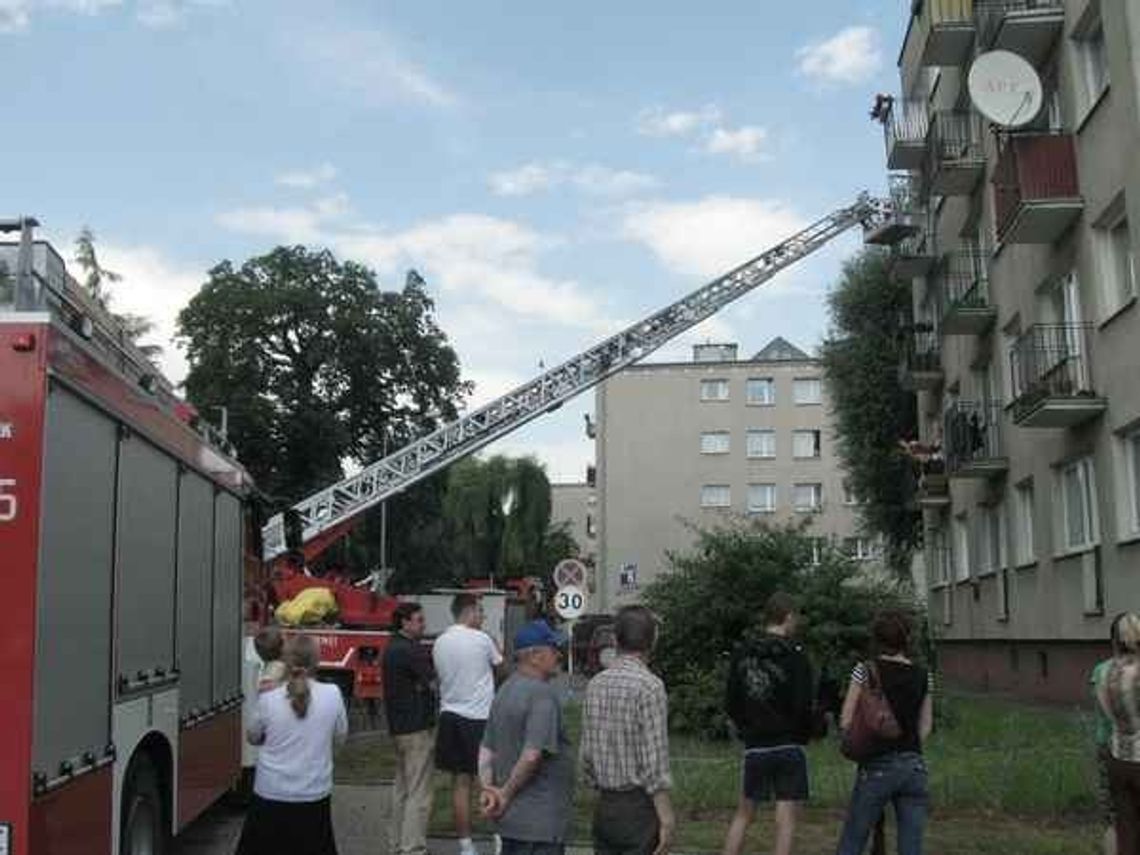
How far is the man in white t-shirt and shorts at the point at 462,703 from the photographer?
9.16 m

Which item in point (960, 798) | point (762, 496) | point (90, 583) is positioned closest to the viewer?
point (90, 583)

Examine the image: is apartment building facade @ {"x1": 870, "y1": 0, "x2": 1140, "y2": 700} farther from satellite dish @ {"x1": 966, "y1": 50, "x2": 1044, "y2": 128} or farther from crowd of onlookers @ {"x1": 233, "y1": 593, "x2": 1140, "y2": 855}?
crowd of onlookers @ {"x1": 233, "y1": 593, "x2": 1140, "y2": 855}

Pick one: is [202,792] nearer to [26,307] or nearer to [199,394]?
[26,307]

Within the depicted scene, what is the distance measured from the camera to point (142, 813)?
711cm

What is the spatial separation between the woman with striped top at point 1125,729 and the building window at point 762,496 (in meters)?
60.7

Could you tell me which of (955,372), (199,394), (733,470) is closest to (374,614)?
(955,372)

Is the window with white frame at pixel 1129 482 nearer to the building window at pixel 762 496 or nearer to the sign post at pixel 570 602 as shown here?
the sign post at pixel 570 602

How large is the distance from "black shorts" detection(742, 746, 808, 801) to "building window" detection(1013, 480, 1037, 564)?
17.1m

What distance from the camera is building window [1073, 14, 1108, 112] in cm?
1895

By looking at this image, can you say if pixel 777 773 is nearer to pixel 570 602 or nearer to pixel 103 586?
pixel 103 586

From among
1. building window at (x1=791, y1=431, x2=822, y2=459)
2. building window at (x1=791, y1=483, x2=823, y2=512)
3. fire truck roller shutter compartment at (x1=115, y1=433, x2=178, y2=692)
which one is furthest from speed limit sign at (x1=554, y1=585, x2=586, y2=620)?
building window at (x1=791, y1=431, x2=822, y2=459)

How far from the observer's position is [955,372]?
2872cm

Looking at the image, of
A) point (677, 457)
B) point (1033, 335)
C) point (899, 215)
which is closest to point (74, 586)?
point (1033, 335)

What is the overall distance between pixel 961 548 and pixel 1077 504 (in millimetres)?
8964
